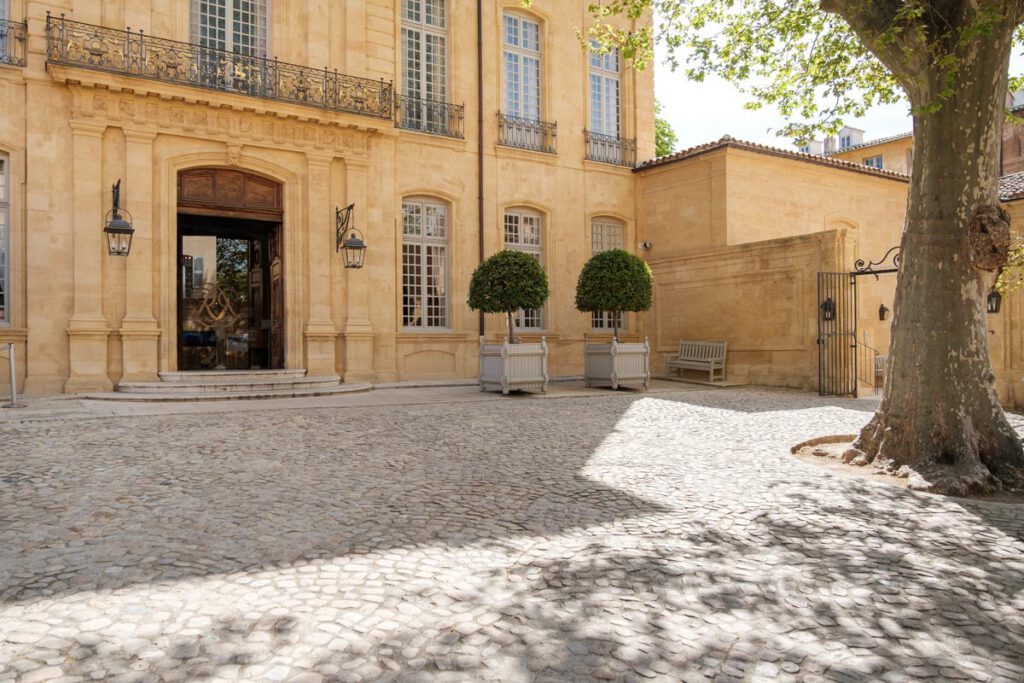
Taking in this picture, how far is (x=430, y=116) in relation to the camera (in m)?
14.8

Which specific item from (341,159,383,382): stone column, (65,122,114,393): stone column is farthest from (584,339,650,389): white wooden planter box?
(65,122,114,393): stone column

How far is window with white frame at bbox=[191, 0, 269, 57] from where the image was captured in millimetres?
12602

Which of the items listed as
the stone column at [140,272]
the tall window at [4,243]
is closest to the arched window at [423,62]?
the stone column at [140,272]

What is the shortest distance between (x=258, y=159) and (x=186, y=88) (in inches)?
63.2

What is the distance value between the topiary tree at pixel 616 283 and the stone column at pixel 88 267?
8305mm

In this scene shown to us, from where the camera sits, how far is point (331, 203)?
13375mm

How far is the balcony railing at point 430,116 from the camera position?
14.6 metres

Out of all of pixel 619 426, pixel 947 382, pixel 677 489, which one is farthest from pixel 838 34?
pixel 677 489

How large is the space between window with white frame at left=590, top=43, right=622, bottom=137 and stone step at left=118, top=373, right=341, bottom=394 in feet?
32.0

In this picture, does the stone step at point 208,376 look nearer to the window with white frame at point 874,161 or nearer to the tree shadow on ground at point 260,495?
the tree shadow on ground at point 260,495

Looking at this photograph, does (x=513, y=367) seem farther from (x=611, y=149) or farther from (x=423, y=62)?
(x=611, y=149)

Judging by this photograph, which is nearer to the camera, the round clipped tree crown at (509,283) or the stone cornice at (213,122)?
the stone cornice at (213,122)

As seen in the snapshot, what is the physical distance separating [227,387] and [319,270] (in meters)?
3.01

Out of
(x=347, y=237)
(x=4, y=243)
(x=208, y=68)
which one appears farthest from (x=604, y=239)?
(x=4, y=243)
